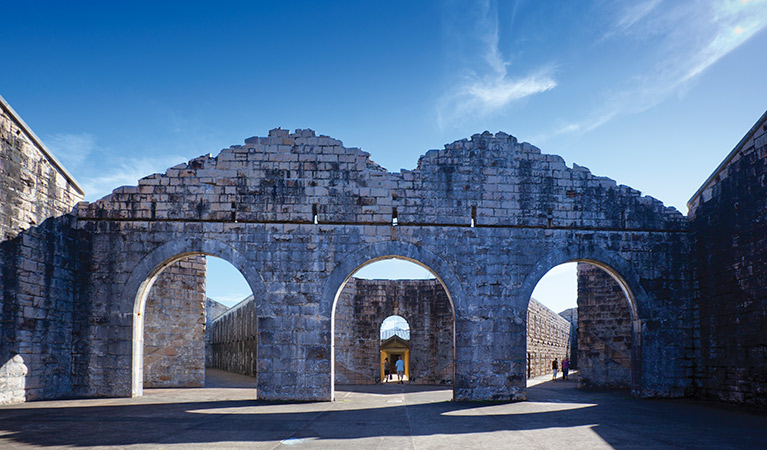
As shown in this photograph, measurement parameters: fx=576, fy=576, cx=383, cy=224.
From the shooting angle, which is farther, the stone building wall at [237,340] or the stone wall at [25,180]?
the stone building wall at [237,340]

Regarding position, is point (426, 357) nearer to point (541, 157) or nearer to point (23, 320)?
point (541, 157)

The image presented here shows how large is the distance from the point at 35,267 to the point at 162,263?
7.25ft

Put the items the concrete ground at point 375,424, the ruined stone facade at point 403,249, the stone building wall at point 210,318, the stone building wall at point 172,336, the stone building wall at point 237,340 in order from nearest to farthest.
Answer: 1. the concrete ground at point 375,424
2. the ruined stone facade at point 403,249
3. the stone building wall at point 172,336
4. the stone building wall at point 237,340
5. the stone building wall at point 210,318

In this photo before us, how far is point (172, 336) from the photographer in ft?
51.9

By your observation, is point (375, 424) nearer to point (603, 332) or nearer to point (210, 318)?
point (603, 332)

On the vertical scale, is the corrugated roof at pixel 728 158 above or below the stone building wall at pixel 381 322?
above

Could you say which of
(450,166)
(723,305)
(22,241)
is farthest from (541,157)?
(22,241)

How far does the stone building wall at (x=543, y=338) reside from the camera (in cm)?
2048

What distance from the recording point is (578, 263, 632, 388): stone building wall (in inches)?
642

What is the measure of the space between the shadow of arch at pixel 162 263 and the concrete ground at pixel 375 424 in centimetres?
Result: 111

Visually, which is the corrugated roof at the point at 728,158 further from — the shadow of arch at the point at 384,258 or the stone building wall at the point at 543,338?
the stone building wall at the point at 543,338

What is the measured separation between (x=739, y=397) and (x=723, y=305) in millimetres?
1750

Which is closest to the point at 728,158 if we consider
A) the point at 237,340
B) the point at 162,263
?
the point at 162,263

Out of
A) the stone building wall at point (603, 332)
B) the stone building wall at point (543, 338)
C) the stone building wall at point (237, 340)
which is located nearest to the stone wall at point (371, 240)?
the stone building wall at point (603, 332)
